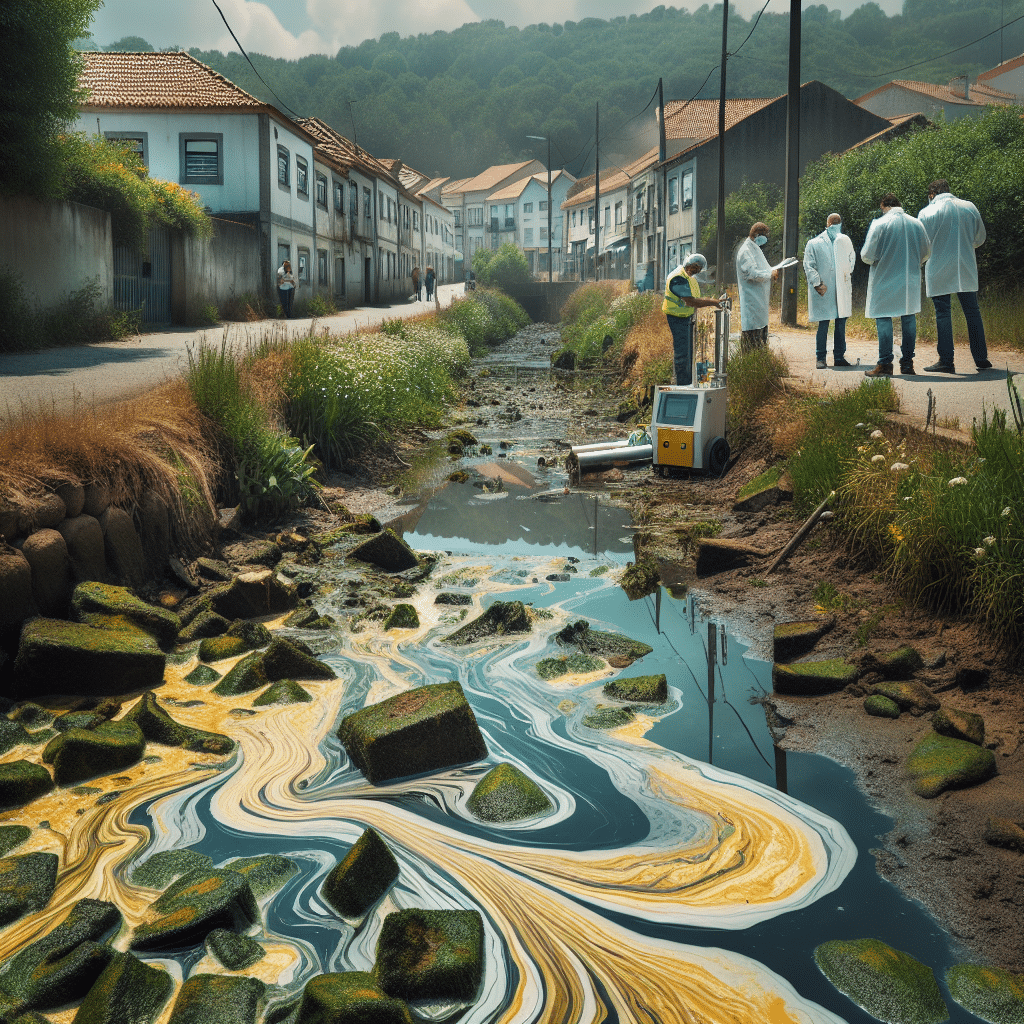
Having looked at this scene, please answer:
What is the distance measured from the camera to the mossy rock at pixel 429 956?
305cm

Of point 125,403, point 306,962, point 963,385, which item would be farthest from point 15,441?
point 963,385

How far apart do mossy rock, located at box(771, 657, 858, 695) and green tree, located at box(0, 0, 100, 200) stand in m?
13.2

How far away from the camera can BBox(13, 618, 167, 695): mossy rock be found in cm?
509

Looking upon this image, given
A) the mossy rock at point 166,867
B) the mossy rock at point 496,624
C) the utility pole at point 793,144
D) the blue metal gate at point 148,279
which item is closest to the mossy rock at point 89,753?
the mossy rock at point 166,867

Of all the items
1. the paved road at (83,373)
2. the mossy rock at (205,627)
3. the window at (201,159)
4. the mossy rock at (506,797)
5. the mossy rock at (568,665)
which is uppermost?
the window at (201,159)

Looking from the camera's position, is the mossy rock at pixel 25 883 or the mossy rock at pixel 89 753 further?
A: the mossy rock at pixel 89 753

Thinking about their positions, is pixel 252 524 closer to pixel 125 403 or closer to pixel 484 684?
pixel 125 403

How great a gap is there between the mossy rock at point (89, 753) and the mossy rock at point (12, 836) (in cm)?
39

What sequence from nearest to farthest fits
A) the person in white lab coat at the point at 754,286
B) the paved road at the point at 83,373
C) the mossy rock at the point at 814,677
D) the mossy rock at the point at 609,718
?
the mossy rock at the point at 609,718 < the mossy rock at the point at 814,677 < the paved road at the point at 83,373 < the person in white lab coat at the point at 754,286

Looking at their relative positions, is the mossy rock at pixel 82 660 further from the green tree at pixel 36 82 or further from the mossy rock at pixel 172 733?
the green tree at pixel 36 82

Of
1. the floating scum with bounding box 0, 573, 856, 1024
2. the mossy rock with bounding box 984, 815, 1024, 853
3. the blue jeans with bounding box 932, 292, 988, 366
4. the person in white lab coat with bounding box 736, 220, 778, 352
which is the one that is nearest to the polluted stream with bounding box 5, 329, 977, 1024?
the floating scum with bounding box 0, 573, 856, 1024

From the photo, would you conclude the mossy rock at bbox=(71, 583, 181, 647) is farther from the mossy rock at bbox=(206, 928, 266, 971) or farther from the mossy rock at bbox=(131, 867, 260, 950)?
the mossy rock at bbox=(206, 928, 266, 971)

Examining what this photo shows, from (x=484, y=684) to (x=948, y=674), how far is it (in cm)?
243

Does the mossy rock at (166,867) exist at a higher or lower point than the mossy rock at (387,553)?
lower
